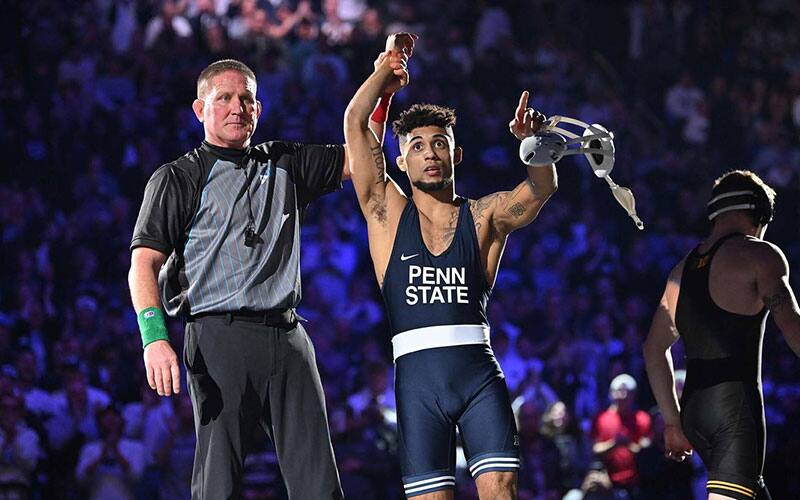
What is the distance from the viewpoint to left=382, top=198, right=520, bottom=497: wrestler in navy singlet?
13.5 feet

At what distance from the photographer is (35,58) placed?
10.7 meters

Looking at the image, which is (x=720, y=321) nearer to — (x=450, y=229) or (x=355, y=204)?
(x=450, y=229)

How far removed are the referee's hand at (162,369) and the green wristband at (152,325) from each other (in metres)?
0.04

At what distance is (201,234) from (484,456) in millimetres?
1311

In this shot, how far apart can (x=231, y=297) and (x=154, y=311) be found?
27 centimetres

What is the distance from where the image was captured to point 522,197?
14.4ft

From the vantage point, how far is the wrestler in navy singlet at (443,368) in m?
4.13

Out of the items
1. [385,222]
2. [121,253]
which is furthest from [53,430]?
[385,222]

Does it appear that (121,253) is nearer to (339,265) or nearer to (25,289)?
(25,289)

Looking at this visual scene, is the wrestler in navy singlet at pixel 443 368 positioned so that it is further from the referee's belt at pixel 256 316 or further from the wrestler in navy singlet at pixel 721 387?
the wrestler in navy singlet at pixel 721 387

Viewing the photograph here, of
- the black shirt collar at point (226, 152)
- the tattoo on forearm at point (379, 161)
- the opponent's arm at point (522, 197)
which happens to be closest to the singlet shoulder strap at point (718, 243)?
the opponent's arm at point (522, 197)

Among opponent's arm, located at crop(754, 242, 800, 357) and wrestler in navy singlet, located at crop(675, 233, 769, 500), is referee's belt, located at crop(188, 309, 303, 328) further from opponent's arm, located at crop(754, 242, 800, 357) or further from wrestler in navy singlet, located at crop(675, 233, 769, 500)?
opponent's arm, located at crop(754, 242, 800, 357)

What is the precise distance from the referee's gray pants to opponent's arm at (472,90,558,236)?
3.30ft

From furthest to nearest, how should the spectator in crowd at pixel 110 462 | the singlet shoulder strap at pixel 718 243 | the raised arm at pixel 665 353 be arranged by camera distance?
the spectator in crowd at pixel 110 462 < the raised arm at pixel 665 353 < the singlet shoulder strap at pixel 718 243
